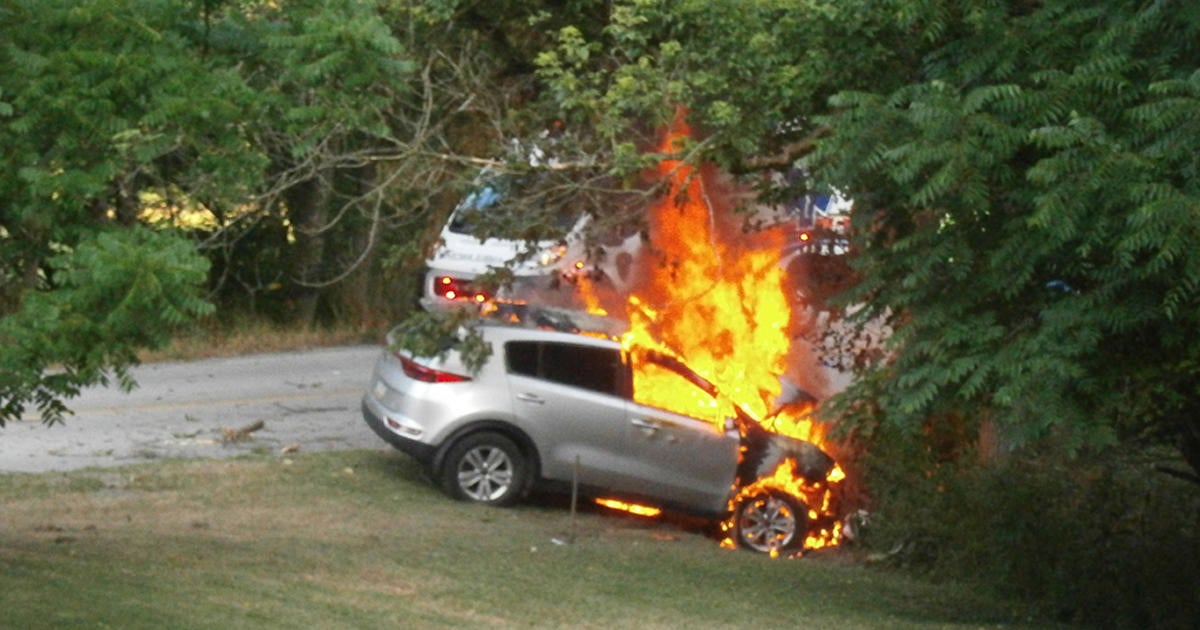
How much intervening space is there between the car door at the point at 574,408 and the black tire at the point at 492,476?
8.9 inches

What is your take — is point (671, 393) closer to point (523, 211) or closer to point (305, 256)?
point (523, 211)

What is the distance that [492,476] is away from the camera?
15438mm

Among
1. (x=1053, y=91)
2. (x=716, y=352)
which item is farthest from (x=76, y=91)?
(x=716, y=352)

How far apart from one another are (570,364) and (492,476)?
1.20 metres

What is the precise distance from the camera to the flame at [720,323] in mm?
14836

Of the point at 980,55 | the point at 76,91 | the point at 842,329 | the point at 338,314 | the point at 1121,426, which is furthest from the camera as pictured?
the point at 338,314

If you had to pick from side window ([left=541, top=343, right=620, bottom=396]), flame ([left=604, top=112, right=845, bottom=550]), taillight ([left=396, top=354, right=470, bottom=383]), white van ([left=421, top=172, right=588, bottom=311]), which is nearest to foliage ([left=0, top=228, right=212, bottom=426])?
white van ([left=421, top=172, right=588, bottom=311])

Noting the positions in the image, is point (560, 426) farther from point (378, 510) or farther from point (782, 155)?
point (782, 155)

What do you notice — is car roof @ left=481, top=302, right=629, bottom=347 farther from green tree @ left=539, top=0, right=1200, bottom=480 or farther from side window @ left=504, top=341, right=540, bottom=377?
green tree @ left=539, top=0, right=1200, bottom=480

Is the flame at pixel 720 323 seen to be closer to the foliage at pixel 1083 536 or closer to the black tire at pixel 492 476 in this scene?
the black tire at pixel 492 476

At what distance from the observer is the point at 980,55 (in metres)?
10.3

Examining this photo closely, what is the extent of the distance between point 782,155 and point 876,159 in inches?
147

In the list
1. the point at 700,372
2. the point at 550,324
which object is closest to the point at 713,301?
the point at 700,372

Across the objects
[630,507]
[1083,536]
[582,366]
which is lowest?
[630,507]
